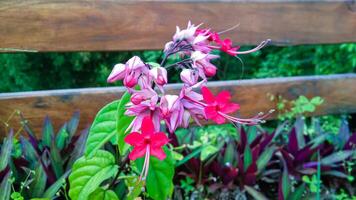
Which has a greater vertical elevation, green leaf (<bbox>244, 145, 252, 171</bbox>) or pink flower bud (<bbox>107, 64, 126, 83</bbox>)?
pink flower bud (<bbox>107, 64, 126, 83</bbox>)

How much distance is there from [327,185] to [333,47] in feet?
5.21

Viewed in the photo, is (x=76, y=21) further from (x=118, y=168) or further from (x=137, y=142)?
(x=137, y=142)

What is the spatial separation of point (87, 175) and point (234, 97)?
103cm

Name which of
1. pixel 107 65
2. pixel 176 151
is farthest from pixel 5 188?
pixel 107 65

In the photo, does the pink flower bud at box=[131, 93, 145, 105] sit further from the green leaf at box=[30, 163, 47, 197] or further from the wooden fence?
the wooden fence

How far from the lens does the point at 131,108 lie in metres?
0.84

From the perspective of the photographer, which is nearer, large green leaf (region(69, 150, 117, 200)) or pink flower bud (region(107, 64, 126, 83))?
pink flower bud (region(107, 64, 126, 83))

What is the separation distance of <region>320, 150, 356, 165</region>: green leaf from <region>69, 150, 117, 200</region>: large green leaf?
0.88 m

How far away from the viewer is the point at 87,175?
1021 mm

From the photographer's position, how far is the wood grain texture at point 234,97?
1.66m

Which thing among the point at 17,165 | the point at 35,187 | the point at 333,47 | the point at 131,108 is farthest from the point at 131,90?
the point at 333,47

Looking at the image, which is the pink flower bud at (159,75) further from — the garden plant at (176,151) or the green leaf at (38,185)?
the green leaf at (38,185)

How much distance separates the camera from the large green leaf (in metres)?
1.01

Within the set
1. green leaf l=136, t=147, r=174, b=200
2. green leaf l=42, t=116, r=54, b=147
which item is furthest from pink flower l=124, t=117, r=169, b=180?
green leaf l=42, t=116, r=54, b=147
